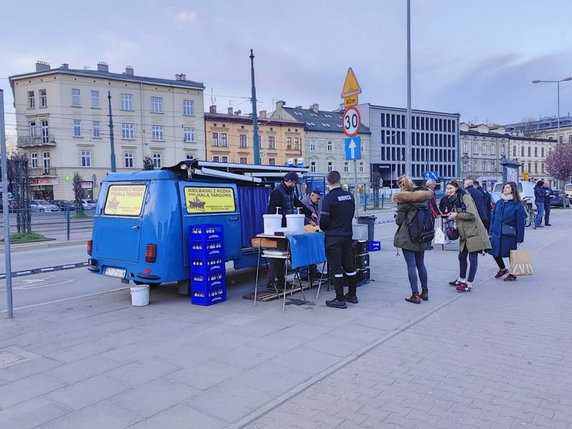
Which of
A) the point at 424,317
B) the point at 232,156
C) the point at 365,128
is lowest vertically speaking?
the point at 424,317

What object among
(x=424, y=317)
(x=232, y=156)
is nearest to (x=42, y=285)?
(x=424, y=317)

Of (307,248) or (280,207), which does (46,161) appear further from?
(307,248)

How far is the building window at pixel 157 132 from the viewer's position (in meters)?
55.7

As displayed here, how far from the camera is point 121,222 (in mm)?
7582

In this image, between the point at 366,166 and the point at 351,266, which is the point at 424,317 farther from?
the point at 366,166

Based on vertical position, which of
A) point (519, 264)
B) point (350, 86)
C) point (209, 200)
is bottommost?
point (519, 264)

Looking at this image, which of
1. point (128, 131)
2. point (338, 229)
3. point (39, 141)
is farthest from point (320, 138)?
point (338, 229)

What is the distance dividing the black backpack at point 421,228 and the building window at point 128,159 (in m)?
51.4

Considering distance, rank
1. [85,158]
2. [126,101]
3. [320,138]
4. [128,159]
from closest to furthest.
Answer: [85,158], [126,101], [128,159], [320,138]

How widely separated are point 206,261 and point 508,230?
5661 mm

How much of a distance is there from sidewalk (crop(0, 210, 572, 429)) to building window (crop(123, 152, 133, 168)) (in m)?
49.1

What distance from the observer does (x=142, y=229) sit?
23.9ft

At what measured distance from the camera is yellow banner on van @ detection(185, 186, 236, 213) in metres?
7.62

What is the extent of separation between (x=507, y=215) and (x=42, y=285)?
353 inches
